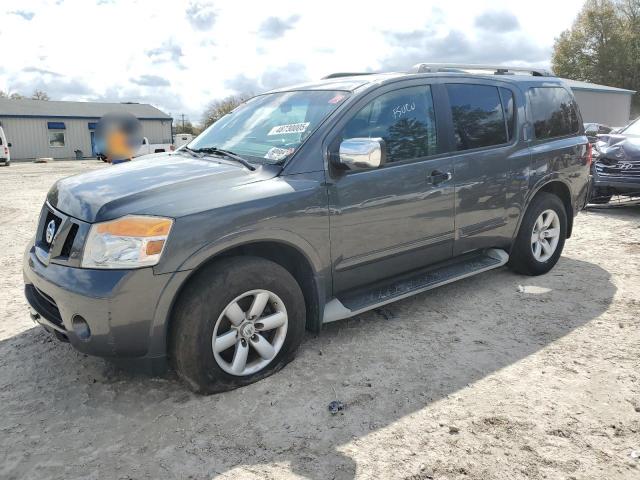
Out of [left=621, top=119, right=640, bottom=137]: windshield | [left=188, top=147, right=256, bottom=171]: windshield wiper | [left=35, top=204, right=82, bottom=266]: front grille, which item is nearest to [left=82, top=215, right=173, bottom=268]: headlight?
[left=35, top=204, right=82, bottom=266]: front grille

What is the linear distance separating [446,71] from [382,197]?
1.49 meters

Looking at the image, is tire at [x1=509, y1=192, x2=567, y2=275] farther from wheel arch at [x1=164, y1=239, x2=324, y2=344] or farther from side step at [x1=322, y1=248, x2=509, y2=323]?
wheel arch at [x1=164, y1=239, x2=324, y2=344]

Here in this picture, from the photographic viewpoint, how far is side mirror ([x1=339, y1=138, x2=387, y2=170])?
3105mm

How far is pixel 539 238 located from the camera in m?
5.00

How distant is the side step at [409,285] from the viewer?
3.49 m

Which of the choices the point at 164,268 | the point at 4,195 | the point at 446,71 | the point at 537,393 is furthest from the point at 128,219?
the point at 4,195

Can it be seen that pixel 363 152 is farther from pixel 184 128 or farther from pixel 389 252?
pixel 184 128

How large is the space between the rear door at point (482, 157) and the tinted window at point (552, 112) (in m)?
0.34

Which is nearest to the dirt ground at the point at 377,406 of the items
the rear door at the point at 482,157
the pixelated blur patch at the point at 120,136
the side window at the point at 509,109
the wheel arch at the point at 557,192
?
the rear door at the point at 482,157

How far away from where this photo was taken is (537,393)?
3.02 metres

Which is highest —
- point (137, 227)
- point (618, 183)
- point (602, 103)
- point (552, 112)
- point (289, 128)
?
point (602, 103)

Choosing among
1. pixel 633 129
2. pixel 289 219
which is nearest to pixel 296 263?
pixel 289 219

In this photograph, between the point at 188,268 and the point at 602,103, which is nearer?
the point at 188,268

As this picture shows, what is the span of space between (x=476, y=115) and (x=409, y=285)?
154 centimetres
